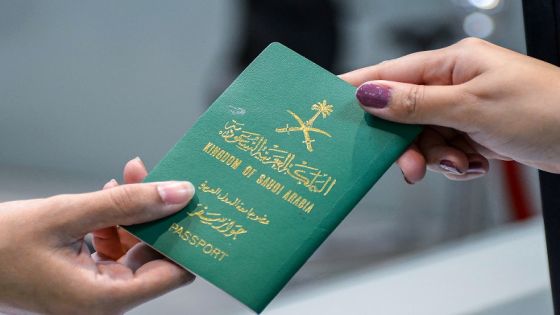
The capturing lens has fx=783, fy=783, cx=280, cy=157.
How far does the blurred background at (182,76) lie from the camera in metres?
2.63

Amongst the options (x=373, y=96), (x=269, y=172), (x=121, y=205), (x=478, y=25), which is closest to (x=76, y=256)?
(x=121, y=205)

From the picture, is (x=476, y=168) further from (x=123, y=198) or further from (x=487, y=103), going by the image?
(x=123, y=198)

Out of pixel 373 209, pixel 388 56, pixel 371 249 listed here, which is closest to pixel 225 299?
pixel 371 249

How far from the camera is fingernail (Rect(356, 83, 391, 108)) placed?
2.58ft

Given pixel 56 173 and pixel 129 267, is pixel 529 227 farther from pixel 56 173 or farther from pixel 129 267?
pixel 56 173

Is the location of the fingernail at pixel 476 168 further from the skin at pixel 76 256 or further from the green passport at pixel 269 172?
the skin at pixel 76 256

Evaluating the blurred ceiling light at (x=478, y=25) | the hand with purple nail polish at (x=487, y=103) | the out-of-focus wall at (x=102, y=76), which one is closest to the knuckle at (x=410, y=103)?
the hand with purple nail polish at (x=487, y=103)

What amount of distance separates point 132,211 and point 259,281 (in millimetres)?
134

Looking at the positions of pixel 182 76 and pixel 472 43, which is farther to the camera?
pixel 182 76

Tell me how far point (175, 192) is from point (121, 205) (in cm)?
5

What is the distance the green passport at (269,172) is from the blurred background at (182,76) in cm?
164

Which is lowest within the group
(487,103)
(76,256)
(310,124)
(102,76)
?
(102,76)

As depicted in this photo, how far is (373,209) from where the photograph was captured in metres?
2.95

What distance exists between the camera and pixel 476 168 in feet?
3.12
